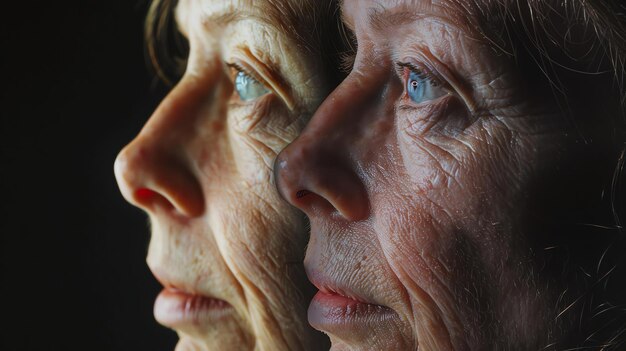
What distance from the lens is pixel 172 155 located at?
67 centimetres

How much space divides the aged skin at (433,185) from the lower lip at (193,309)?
17 centimetres

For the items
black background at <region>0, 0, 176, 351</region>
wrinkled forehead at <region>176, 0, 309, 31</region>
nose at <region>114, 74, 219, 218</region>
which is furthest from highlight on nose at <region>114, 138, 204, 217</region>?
black background at <region>0, 0, 176, 351</region>

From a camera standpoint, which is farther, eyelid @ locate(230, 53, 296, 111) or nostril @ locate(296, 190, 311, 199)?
eyelid @ locate(230, 53, 296, 111)

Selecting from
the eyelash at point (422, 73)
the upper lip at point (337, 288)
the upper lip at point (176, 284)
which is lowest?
the upper lip at point (176, 284)

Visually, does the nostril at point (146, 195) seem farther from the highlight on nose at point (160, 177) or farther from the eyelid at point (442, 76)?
the eyelid at point (442, 76)

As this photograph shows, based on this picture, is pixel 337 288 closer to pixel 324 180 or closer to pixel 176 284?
pixel 324 180

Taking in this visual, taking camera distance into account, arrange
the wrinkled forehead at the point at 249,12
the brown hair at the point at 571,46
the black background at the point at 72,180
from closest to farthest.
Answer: the brown hair at the point at 571,46 → the wrinkled forehead at the point at 249,12 → the black background at the point at 72,180

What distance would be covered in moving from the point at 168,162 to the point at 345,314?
0.21m

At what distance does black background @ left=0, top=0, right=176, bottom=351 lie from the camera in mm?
900

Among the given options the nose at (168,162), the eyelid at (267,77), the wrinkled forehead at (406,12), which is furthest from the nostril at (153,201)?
the wrinkled forehead at (406,12)

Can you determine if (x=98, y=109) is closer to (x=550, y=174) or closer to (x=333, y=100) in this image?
(x=333, y=100)

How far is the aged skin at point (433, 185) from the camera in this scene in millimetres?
474

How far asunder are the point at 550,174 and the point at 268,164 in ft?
0.78

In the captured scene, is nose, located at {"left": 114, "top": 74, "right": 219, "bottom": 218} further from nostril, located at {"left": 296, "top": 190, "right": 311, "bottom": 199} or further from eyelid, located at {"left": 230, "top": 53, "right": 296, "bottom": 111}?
nostril, located at {"left": 296, "top": 190, "right": 311, "bottom": 199}
